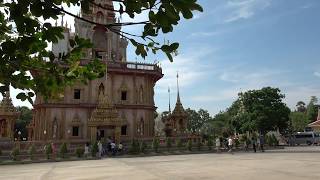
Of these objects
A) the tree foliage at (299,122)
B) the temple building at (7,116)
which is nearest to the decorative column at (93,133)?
the temple building at (7,116)

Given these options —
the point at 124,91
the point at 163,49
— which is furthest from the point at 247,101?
the point at 163,49

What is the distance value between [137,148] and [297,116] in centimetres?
5574

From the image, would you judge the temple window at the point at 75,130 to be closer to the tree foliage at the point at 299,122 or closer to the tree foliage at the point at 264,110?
the tree foliage at the point at 264,110

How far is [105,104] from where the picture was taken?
3591 centimetres

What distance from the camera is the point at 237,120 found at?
178 feet

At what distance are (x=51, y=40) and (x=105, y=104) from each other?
32843 mm

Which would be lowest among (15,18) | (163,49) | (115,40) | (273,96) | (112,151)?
(112,151)

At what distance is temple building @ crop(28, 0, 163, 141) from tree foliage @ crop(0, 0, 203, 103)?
31130 mm

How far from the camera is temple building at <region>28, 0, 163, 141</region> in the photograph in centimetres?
3638

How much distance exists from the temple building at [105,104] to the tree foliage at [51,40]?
31.1 metres

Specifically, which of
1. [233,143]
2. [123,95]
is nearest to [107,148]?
[123,95]

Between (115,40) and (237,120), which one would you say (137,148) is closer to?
(115,40)

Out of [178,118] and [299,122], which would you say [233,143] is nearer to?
[178,118]

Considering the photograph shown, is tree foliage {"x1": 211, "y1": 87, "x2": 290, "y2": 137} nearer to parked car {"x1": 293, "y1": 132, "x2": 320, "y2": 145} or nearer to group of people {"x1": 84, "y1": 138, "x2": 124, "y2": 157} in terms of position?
parked car {"x1": 293, "y1": 132, "x2": 320, "y2": 145}
